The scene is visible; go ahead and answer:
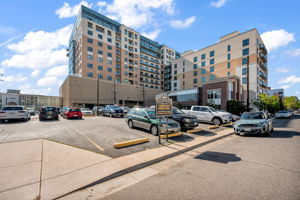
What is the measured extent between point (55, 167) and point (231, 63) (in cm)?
5155

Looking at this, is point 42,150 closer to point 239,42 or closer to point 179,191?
point 179,191

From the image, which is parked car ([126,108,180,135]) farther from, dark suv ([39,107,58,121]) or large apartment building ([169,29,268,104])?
large apartment building ([169,29,268,104])

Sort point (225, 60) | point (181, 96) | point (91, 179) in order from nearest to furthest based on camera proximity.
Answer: point (91, 179), point (225, 60), point (181, 96)

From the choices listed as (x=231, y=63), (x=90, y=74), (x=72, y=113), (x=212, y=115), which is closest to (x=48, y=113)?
(x=72, y=113)

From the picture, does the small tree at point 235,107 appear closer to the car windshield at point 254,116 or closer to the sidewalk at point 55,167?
the car windshield at point 254,116

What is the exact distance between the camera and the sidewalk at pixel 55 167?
2924 mm

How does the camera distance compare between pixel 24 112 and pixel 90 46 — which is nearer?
pixel 24 112

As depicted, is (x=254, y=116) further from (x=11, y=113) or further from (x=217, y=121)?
(x=11, y=113)

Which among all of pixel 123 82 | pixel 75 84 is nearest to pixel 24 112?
pixel 75 84

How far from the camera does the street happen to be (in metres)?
2.79

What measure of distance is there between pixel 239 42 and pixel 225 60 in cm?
641

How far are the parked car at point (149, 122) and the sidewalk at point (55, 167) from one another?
7.38ft

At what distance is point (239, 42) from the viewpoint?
138 ft

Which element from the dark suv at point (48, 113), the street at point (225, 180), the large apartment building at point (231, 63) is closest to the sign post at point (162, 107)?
the street at point (225, 180)
